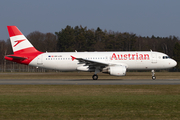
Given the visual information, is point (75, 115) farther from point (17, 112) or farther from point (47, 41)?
point (47, 41)

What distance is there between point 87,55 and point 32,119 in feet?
80.4

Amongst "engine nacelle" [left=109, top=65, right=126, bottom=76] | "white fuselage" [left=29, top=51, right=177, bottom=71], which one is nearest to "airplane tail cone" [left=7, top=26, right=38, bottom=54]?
"white fuselage" [left=29, top=51, right=177, bottom=71]

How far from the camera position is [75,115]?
8.81 meters

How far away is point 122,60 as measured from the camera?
1220 inches

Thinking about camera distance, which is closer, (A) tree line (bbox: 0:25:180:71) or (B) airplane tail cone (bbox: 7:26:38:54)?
(B) airplane tail cone (bbox: 7:26:38:54)

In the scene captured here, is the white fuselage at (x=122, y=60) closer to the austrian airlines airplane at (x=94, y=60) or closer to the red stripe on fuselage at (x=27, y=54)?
the austrian airlines airplane at (x=94, y=60)

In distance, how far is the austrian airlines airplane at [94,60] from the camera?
29888 millimetres

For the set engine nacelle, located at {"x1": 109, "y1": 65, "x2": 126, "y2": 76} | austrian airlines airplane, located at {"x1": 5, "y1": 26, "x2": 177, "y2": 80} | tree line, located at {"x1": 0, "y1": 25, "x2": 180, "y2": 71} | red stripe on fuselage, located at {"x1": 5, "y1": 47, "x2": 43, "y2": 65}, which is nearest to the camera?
engine nacelle, located at {"x1": 109, "y1": 65, "x2": 126, "y2": 76}

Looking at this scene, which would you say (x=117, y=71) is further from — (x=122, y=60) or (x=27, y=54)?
(x=27, y=54)

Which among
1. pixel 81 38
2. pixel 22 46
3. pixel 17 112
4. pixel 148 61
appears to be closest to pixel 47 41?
pixel 81 38

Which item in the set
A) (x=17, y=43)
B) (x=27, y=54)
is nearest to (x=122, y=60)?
(x=27, y=54)

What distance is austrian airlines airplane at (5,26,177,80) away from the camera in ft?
98.1

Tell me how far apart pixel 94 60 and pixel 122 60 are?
3637mm

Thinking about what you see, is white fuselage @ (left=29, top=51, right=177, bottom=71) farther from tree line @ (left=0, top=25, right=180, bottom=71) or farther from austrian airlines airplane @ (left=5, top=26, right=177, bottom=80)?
tree line @ (left=0, top=25, right=180, bottom=71)
